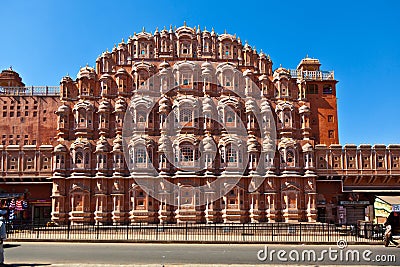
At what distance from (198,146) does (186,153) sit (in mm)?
1684

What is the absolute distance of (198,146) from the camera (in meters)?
52.2

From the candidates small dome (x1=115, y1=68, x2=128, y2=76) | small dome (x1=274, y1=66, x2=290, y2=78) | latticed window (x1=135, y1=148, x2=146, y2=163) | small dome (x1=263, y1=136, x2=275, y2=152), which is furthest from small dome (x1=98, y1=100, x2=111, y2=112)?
small dome (x1=274, y1=66, x2=290, y2=78)

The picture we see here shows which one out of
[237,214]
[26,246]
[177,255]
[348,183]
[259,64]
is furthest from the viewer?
[259,64]

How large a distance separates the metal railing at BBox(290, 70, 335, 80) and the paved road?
35.5m

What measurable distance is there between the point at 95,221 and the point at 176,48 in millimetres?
23810

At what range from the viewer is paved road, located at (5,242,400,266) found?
68.9 feet

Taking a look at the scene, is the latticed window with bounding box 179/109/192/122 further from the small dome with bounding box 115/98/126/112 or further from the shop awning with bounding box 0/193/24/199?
the shop awning with bounding box 0/193/24/199

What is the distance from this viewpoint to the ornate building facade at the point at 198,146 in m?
50.7

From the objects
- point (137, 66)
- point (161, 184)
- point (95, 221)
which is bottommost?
point (95, 221)

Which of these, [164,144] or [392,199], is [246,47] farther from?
[392,199]

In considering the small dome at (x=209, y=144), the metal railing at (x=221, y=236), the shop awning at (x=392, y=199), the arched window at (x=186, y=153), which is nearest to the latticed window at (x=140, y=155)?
the arched window at (x=186, y=153)

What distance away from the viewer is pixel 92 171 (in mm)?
51875

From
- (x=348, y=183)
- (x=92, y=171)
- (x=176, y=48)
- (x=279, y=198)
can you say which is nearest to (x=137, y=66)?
(x=176, y=48)

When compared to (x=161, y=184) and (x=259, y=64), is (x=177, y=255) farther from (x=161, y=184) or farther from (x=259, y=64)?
(x=259, y=64)
